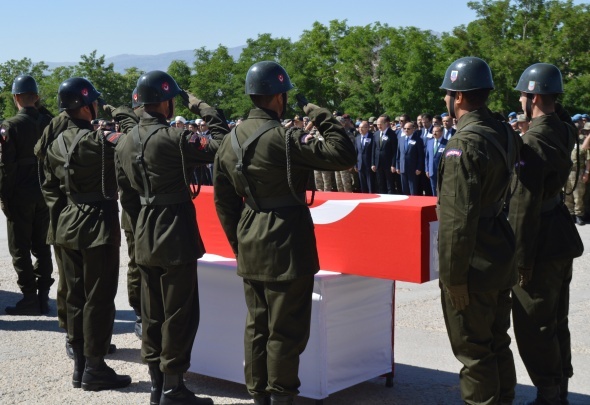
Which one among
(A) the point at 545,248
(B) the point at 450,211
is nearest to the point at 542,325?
(A) the point at 545,248

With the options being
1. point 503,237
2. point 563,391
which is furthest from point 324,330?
point 563,391

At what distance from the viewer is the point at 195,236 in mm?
5754

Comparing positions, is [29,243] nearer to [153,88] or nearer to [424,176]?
[153,88]

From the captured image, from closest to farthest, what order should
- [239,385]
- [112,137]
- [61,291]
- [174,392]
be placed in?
[174,392], [112,137], [239,385], [61,291]

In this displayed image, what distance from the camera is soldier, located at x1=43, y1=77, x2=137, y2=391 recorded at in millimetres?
6367

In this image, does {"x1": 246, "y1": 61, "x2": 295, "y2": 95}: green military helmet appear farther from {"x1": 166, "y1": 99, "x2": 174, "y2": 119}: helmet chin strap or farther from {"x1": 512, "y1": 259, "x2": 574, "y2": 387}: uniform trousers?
{"x1": 512, "y1": 259, "x2": 574, "y2": 387}: uniform trousers

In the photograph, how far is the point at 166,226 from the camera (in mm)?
5711

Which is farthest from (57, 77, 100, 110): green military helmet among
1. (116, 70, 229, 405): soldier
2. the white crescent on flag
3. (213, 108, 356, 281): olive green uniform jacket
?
the white crescent on flag

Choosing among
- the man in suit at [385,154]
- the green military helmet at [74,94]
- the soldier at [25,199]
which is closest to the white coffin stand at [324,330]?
the green military helmet at [74,94]

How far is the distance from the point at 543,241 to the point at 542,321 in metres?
0.53

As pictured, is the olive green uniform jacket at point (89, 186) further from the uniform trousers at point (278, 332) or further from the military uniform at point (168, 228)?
the uniform trousers at point (278, 332)

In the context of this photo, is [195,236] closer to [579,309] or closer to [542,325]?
[542,325]

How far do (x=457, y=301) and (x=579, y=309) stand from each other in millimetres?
4341

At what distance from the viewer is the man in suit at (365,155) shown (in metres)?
19.7
